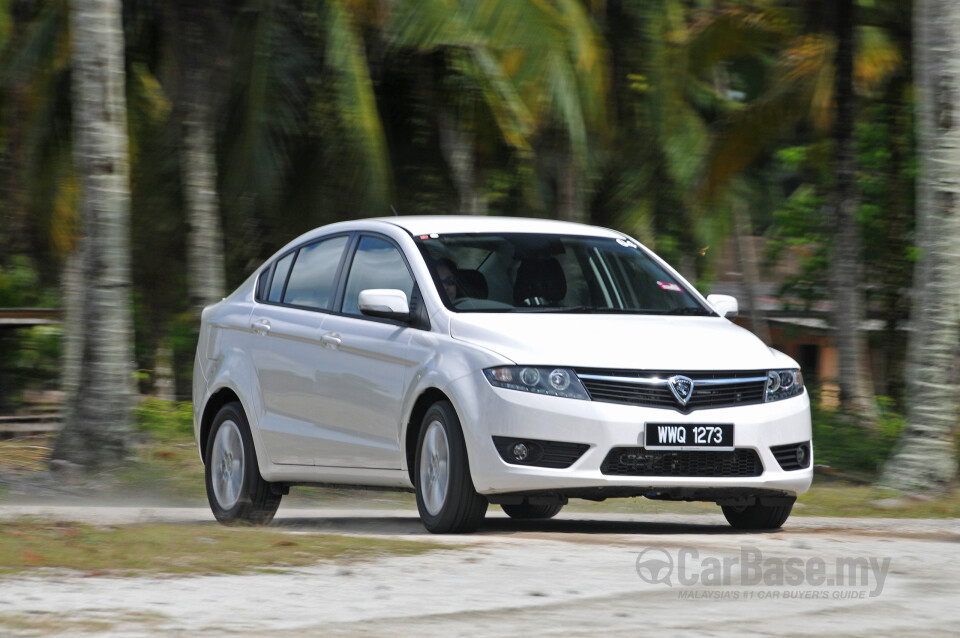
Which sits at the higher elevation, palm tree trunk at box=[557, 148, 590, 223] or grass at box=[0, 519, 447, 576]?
palm tree trunk at box=[557, 148, 590, 223]

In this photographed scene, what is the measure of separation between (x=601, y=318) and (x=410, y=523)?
1719 millimetres

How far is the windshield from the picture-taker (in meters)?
8.45

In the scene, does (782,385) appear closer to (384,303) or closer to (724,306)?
(724,306)

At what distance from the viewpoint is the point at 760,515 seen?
849 cm

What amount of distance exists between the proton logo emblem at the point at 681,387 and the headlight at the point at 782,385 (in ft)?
1.68

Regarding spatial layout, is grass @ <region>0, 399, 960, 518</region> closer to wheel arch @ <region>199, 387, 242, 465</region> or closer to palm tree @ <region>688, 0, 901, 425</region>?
wheel arch @ <region>199, 387, 242, 465</region>

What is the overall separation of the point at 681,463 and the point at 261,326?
9.51ft

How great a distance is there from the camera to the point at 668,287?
Result: 9062mm

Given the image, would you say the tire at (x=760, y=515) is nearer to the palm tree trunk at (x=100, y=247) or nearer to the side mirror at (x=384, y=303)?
the side mirror at (x=384, y=303)

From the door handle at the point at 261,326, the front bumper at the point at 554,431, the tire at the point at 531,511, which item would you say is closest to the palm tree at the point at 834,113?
the tire at the point at 531,511

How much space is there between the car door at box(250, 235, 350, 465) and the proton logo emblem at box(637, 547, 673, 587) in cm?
244

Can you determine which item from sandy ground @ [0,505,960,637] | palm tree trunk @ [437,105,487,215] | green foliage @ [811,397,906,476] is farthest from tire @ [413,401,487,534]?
palm tree trunk @ [437,105,487,215]

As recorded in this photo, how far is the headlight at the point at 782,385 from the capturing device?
8.02 m

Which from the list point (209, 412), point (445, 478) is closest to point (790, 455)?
point (445, 478)
